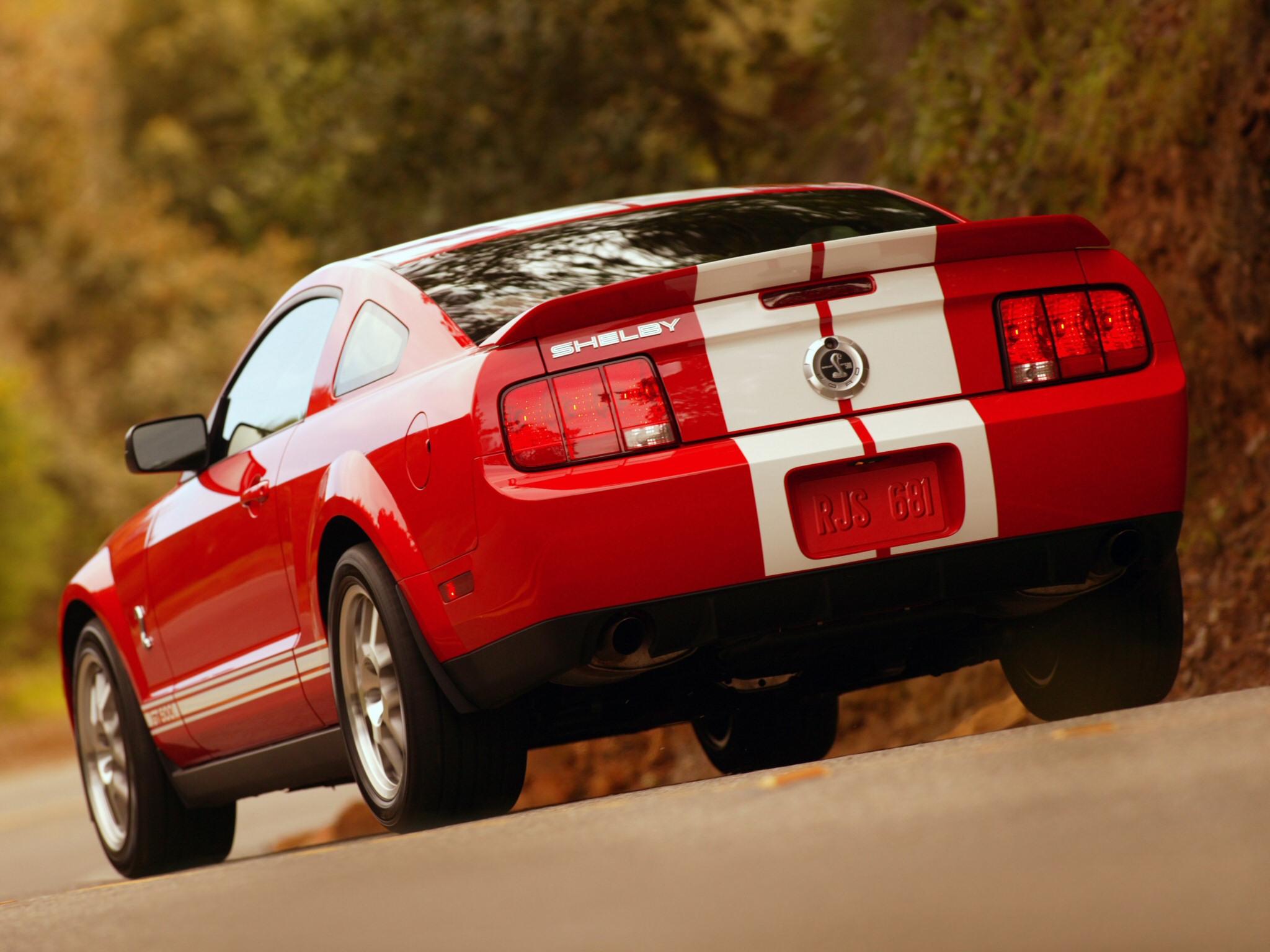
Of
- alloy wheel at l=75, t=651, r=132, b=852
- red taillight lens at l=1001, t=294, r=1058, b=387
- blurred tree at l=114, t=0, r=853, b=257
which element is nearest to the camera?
red taillight lens at l=1001, t=294, r=1058, b=387

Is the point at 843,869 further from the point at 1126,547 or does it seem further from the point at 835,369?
the point at 1126,547

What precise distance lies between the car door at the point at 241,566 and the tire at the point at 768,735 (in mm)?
1634

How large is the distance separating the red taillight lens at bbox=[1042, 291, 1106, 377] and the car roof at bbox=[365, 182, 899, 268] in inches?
46.7

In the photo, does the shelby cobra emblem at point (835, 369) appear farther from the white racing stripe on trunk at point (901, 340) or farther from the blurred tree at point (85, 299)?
the blurred tree at point (85, 299)

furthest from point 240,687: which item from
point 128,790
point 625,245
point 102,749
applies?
point 625,245

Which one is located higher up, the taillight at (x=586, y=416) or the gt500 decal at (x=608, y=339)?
the gt500 decal at (x=608, y=339)

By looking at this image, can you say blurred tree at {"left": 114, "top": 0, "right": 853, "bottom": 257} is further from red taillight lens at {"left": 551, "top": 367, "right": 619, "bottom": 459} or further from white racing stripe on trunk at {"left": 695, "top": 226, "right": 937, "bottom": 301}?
red taillight lens at {"left": 551, "top": 367, "right": 619, "bottom": 459}

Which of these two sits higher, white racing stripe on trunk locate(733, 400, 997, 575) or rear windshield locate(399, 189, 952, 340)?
rear windshield locate(399, 189, 952, 340)

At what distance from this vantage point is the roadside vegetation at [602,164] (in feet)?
27.9

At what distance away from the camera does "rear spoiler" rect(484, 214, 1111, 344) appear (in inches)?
184

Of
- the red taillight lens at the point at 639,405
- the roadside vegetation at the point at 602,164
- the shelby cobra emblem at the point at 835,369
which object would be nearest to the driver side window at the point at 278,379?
the red taillight lens at the point at 639,405

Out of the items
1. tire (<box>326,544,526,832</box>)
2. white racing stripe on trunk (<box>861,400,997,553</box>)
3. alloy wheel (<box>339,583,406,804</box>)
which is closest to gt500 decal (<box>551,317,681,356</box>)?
white racing stripe on trunk (<box>861,400,997,553</box>)

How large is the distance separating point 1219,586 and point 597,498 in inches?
168

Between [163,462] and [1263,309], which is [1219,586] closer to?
[1263,309]
